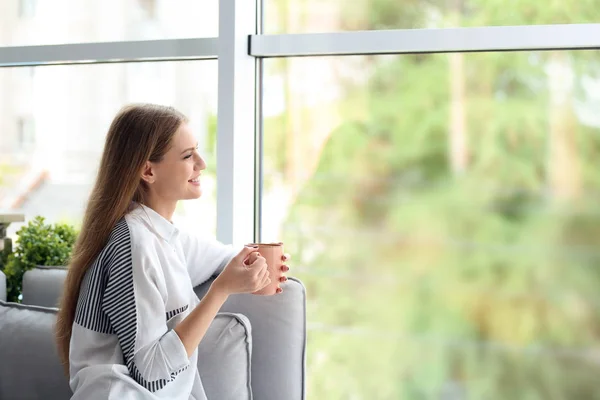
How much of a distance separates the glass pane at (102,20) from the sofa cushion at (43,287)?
920 millimetres

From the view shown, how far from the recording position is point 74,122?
2859 mm

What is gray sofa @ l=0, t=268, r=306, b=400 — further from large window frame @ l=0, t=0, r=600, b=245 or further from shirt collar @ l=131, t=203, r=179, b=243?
large window frame @ l=0, t=0, r=600, b=245

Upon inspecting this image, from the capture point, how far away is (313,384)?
2.56m

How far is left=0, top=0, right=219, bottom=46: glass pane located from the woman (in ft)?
2.95

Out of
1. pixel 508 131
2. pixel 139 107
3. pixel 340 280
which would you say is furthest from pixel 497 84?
pixel 139 107

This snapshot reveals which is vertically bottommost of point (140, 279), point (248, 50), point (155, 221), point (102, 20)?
point (140, 279)

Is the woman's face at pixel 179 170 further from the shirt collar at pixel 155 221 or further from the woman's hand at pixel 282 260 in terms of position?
the woman's hand at pixel 282 260

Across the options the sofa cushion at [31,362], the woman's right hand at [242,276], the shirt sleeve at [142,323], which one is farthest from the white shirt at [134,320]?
the sofa cushion at [31,362]

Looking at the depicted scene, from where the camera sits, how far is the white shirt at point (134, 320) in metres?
1.65

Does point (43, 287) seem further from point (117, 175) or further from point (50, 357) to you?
point (117, 175)

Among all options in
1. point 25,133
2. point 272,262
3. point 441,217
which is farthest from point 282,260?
point 25,133

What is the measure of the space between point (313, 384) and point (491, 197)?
879mm

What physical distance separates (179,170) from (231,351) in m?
0.47

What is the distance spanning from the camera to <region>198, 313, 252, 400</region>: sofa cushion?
6.10 ft
